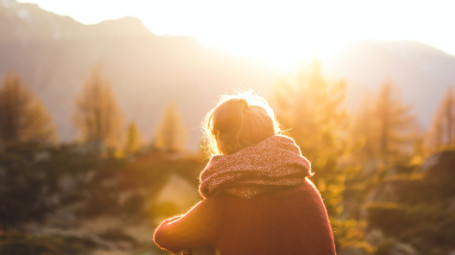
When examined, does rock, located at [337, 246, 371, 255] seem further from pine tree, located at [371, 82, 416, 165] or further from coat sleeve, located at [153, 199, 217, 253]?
pine tree, located at [371, 82, 416, 165]

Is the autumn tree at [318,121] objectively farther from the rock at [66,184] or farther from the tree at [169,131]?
the tree at [169,131]

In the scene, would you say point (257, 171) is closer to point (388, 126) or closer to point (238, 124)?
point (238, 124)

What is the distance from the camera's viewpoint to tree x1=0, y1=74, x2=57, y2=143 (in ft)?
133

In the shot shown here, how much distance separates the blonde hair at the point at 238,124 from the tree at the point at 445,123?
5251cm

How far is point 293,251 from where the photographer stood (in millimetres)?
2225

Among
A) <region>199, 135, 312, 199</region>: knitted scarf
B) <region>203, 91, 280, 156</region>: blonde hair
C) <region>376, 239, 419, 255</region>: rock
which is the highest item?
<region>203, 91, 280, 156</region>: blonde hair

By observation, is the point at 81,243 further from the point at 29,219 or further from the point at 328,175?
the point at 328,175

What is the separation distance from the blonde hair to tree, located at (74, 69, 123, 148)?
44.3 m

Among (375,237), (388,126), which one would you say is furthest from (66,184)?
(388,126)

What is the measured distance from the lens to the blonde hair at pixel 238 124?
A: 235 centimetres

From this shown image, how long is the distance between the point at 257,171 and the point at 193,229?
577 mm

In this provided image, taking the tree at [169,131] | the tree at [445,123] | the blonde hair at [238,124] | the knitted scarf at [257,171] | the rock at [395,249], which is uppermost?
the tree at [169,131]

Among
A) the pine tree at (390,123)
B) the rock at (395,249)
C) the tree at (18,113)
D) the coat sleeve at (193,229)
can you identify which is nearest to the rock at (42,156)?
the tree at (18,113)

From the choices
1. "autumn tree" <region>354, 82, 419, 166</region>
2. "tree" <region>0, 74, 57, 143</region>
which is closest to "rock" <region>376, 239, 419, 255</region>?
"autumn tree" <region>354, 82, 419, 166</region>
